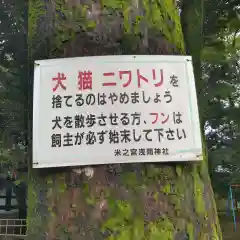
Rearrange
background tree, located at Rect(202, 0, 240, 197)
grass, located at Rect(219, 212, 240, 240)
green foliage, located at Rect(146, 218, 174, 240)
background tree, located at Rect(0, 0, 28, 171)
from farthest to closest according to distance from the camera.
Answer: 1. grass, located at Rect(219, 212, 240, 240)
2. background tree, located at Rect(202, 0, 240, 197)
3. background tree, located at Rect(0, 0, 28, 171)
4. green foliage, located at Rect(146, 218, 174, 240)

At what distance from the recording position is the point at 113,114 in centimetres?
132

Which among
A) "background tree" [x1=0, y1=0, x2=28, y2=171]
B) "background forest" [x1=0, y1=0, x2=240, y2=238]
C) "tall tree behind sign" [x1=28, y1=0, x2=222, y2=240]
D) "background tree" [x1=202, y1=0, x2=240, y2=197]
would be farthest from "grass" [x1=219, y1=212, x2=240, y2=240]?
"tall tree behind sign" [x1=28, y1=0, x2=222, y2=240]

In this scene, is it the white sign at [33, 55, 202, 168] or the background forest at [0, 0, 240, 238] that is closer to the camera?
the white sign at [33, 55, 202, 168]

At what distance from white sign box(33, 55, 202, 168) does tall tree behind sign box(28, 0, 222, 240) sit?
0.05 metres

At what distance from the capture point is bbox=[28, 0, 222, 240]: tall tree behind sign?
1261 mm

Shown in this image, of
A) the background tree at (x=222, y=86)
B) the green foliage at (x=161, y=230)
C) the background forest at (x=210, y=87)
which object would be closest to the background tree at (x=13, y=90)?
the background forest at (x=210, y=87)

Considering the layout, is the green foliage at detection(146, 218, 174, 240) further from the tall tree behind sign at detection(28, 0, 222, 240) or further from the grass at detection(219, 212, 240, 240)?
the grass at detection(219, 212, 240, 240)

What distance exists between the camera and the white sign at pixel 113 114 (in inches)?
51.2

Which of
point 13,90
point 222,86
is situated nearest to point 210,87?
point 222,86

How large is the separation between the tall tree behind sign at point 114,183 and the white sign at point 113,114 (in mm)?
48

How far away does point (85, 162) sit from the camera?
129cm

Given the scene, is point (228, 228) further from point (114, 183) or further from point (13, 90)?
point (114, 183)

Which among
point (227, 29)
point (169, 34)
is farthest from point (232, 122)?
point (169, 34)

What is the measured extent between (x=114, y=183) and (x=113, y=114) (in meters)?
0.24
